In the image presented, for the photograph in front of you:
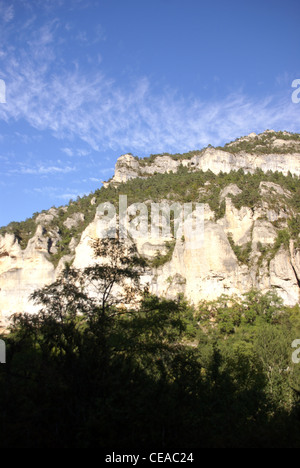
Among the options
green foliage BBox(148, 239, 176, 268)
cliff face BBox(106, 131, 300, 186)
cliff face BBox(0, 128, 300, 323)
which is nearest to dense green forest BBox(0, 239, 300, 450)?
cliff face BBox(0, 128, 300, 323)

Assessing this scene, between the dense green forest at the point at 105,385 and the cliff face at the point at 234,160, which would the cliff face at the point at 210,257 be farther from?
the dense green forest at the point at 105,385

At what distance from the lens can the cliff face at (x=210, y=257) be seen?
40.3 metres

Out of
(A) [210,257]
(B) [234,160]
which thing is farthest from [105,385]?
(B) [234,160]

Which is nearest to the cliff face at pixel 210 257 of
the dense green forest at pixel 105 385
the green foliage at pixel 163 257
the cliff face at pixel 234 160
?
the green foliage at pixel 163 257

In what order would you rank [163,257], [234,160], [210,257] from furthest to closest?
[234,160] → [163,257] → [210,257]

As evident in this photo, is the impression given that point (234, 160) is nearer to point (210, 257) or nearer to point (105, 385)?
point (210, 257)

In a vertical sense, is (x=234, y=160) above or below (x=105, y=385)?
above

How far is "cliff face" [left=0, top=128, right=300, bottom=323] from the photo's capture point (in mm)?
40344

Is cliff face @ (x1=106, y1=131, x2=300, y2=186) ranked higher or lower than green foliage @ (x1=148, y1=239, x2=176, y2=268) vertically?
higher

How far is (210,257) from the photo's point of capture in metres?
42.3

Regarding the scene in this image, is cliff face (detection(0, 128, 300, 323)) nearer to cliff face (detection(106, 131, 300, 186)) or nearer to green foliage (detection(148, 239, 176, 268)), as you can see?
green foliage (detection(148, 239, 176, 268))

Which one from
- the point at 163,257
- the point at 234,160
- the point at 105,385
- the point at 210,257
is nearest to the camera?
the point at 105,385
